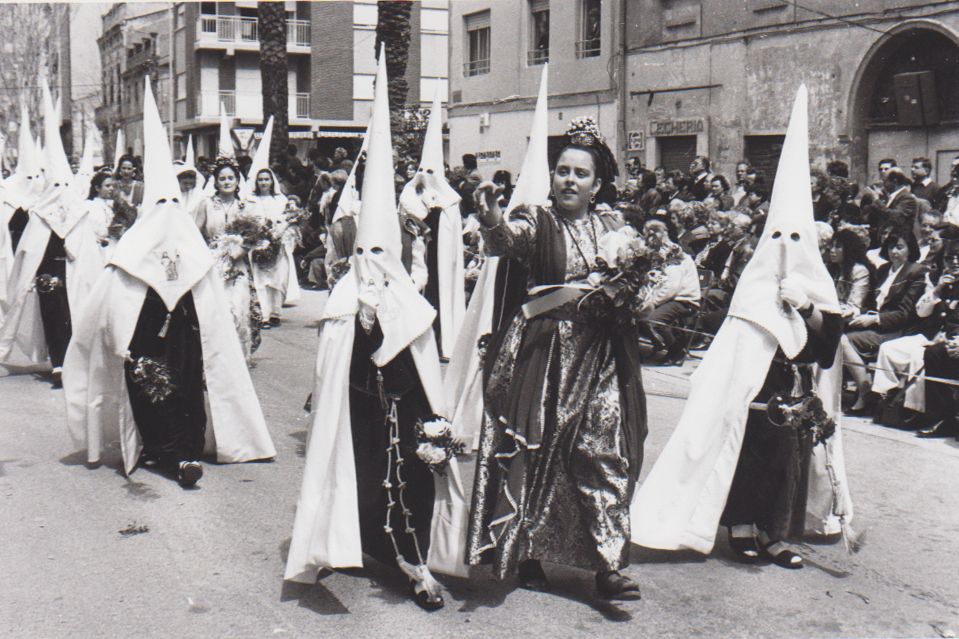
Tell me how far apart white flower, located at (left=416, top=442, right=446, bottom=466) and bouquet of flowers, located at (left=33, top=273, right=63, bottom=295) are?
6533 mm

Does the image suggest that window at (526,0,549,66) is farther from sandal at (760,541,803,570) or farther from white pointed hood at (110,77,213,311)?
sandal at (760,541,803,570)

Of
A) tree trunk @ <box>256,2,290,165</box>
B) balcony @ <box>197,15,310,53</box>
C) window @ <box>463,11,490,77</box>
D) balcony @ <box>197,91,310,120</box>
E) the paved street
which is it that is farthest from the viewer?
balcony @ <box>197,15,310,53</box>

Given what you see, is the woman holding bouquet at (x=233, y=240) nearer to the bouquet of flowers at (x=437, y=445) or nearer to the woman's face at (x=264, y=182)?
the woman's face at (x=264, y=182)

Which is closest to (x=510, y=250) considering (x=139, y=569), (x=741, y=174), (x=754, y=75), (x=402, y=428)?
(x=402, y=428)

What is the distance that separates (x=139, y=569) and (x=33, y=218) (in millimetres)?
5780

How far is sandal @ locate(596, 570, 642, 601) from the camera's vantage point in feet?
16.6

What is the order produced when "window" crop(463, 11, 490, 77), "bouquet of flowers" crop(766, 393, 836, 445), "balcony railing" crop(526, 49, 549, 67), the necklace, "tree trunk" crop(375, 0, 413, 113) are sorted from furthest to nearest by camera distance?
1. "window" crop(463, 11, 490, 77)
2. "balcony railing" crop(526, 49, 549, 67)
3. "tree trunk" crop(375, 0, 413, 113)
4. "bouquet of flowers" crop(766, 393, 836, 445)
5. the necklace

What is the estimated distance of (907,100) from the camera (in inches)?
667

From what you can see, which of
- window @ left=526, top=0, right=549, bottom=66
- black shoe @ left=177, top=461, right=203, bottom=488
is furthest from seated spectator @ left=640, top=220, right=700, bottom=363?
window @ left=526, top=0, right=549, bottom=66

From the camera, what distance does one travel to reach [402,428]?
5.29m

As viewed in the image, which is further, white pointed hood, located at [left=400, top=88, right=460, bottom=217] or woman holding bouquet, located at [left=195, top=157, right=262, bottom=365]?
white pointed hood, located at [left=400, top=88, right=460, bottom=217]

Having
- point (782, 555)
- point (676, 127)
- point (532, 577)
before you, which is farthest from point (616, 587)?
point (676, 127)

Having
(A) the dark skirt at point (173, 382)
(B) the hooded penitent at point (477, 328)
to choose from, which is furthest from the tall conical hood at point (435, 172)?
(A) the dark skirt at point (173, 382)

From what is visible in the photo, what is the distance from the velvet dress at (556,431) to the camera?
5023 mm
